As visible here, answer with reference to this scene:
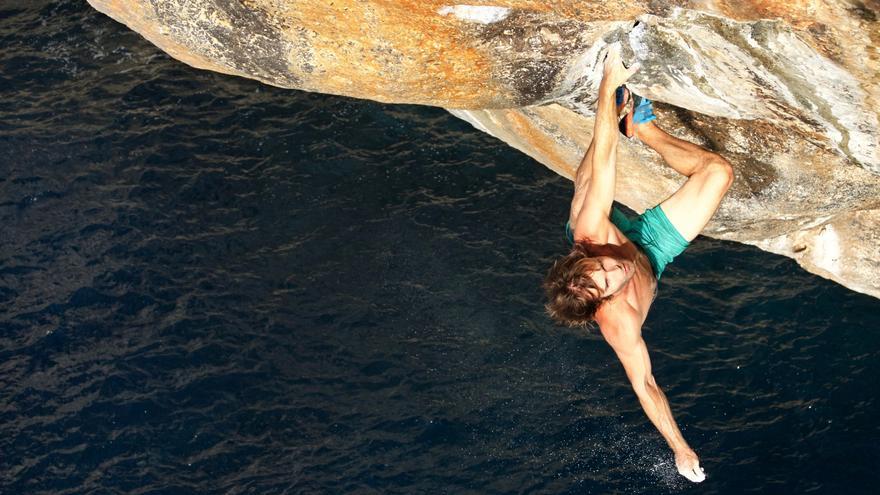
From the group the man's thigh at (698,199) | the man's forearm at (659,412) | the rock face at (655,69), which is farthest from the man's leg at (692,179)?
the man's forearm at (659,412)

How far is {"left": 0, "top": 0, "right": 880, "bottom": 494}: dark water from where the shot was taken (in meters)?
10.6

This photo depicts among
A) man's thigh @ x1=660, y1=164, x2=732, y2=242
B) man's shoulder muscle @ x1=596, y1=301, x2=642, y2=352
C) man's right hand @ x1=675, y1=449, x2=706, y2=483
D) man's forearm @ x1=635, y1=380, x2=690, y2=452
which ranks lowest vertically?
man's right hand @ x1=675, y1=449, x2=706, y2=483

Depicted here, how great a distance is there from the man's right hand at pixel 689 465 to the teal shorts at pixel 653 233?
1768 millimetres

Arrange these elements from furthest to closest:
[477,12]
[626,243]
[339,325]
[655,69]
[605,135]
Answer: [339,325]
[655,69]
[477,12]
[626,243]
[605,135]

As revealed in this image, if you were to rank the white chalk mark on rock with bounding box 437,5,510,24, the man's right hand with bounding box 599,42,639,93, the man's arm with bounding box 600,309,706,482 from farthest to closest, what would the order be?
the white chalk mark on rock with bounding box 437,5,510,24 < the man's arm with bounding box 600,309,706,482 < the man's right hand with bounding box 599,42,639,93

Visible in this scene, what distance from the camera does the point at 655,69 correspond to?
28.2 ft

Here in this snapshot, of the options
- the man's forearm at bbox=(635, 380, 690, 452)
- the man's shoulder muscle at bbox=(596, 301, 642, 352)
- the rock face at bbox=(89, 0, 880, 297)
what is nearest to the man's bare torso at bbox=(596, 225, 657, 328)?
the man's shoulder muscle at bbox=(596, 301, 642, 352)

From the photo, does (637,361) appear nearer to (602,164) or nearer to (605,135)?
(602,164)

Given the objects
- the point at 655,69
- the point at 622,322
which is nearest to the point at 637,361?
the point at 622,322

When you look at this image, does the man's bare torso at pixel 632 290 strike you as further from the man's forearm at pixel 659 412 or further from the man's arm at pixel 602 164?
the man's forearm at pixel 659 412

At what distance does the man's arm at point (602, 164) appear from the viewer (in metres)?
7.54

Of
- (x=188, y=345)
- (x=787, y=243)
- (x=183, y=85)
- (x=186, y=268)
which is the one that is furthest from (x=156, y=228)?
(x=787, y=243)

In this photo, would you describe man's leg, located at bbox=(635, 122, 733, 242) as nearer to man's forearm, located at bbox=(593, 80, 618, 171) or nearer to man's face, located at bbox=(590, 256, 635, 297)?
man's forearm, located at bbox=(593, 80, 618, 171)

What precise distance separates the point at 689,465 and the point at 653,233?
2.09 meters
